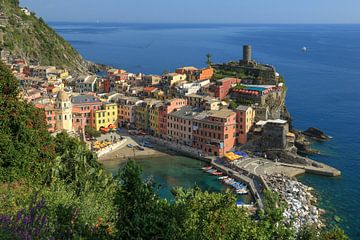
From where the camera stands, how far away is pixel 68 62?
84875mm

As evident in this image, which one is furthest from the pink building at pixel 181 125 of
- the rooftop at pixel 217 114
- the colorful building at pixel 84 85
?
the colorful building at pixel 84 85

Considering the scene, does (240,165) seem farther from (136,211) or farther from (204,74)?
(136,211)

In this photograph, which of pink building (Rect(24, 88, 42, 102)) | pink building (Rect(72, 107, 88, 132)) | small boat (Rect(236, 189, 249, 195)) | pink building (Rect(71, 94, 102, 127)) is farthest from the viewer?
pink building (Rect(71, 94, 102, 127))

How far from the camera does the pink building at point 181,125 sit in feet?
143

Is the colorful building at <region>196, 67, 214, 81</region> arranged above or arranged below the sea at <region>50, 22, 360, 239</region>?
above

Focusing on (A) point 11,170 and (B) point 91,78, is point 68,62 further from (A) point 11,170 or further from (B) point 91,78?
(A) point 11,170

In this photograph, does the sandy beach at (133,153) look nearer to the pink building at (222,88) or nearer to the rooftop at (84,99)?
the rooftop at (84,99)

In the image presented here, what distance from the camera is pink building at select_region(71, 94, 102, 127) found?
46.7m

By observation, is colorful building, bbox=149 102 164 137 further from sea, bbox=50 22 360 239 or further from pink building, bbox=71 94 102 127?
sea, bbox=50 22 360 239

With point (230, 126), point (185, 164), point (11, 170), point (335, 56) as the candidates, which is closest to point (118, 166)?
point (185, 164)

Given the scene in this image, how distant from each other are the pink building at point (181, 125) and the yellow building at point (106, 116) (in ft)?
23.9

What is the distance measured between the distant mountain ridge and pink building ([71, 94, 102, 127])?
30.6 meters

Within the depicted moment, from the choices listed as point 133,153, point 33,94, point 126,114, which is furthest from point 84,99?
point 133,153

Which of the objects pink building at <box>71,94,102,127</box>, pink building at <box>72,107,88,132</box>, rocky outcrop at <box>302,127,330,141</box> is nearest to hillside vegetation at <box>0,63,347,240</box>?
pink building at <box>72,107,88,132</box>
